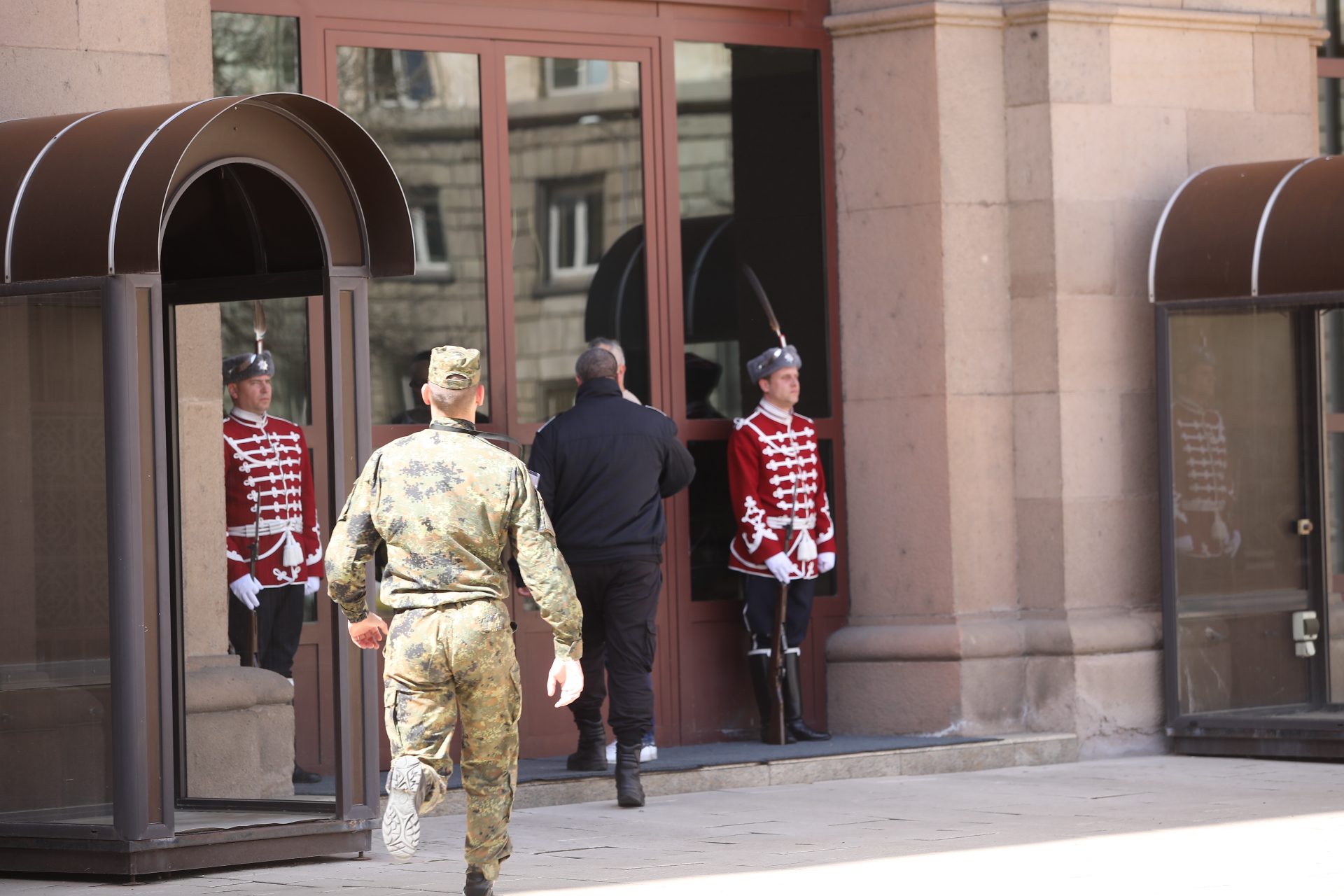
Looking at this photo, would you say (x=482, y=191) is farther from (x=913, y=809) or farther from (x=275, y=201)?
(x=913, y=809)

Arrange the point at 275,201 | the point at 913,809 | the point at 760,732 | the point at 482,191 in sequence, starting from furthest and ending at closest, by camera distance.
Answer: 1. the point at 760,732
2. the point at 482,191
3. the point at 913,809
4. the point at 275,201

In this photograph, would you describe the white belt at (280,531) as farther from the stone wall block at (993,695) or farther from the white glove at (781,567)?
the stone wall block at (993,695)

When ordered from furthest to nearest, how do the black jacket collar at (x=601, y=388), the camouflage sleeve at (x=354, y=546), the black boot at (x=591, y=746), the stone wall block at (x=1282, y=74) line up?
the stone wall block at (x=1282, y=74) < the black boot at (x=591, y=746) < the black jacket collar at (x=601, y=388) < the camouflage sleeve at (x=354, y=546)

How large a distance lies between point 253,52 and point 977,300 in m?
3.84

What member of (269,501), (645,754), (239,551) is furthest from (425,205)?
→ (645,754)

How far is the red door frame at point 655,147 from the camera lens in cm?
954

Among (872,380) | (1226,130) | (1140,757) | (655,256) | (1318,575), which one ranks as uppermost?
(1226,130)

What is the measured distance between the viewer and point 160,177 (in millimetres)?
→ 6785

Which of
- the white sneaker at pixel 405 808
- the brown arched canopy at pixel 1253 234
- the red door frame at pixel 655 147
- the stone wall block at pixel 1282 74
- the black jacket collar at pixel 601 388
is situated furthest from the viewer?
the stone wall block at pixel 1282 74

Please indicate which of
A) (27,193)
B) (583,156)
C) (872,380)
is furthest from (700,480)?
(27,193)

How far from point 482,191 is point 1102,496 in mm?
3540

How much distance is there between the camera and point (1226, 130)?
430 inches

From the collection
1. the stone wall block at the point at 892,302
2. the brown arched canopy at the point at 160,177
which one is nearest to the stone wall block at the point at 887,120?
the stone wall block at the point at 892,302

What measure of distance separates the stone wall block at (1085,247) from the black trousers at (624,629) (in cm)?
290
